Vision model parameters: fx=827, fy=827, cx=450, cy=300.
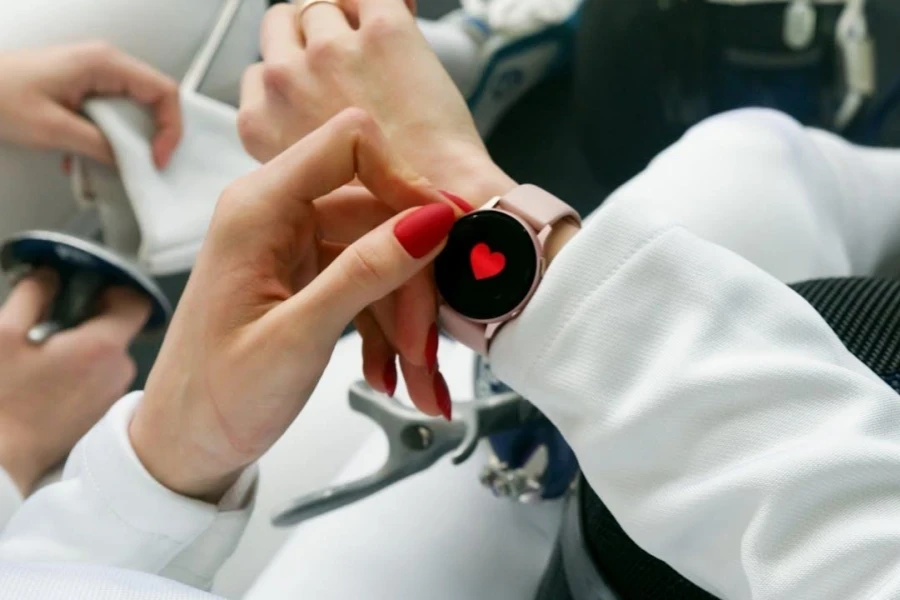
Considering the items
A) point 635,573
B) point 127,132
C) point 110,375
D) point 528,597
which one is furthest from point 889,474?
point 127,132

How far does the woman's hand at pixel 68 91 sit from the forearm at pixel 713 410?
0.57 meters

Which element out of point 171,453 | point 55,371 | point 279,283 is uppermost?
point 279,283

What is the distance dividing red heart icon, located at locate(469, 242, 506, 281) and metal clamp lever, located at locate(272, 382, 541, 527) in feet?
0.46

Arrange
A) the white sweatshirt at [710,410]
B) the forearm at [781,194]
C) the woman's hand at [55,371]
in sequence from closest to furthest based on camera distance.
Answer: the white sweatshirt at [710,410], the forearm at [781,194], the woman's hand at [55,371]

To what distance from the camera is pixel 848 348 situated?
0.41 m

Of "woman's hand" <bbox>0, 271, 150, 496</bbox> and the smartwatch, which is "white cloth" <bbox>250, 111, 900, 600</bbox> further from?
"woman's hand" <bbox>0, 271, 150, 496</bbox>

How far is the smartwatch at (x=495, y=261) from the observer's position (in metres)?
0.38

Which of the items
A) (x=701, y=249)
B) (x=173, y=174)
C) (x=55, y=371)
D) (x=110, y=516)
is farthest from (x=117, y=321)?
(x=701, y=249)

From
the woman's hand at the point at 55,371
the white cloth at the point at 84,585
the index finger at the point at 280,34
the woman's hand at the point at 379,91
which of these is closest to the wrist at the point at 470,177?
the woman's hand at the point at 379,91

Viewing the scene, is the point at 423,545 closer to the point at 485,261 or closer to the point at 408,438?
the point at 408,438

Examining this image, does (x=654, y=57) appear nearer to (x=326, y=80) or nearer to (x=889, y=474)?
(x=326, y=80)

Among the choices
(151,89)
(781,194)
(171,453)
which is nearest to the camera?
(171,453)

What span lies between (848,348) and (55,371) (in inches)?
23.4

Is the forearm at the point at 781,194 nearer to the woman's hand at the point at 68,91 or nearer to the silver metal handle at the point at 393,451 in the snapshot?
the silver metal handle at the point at 393,451
